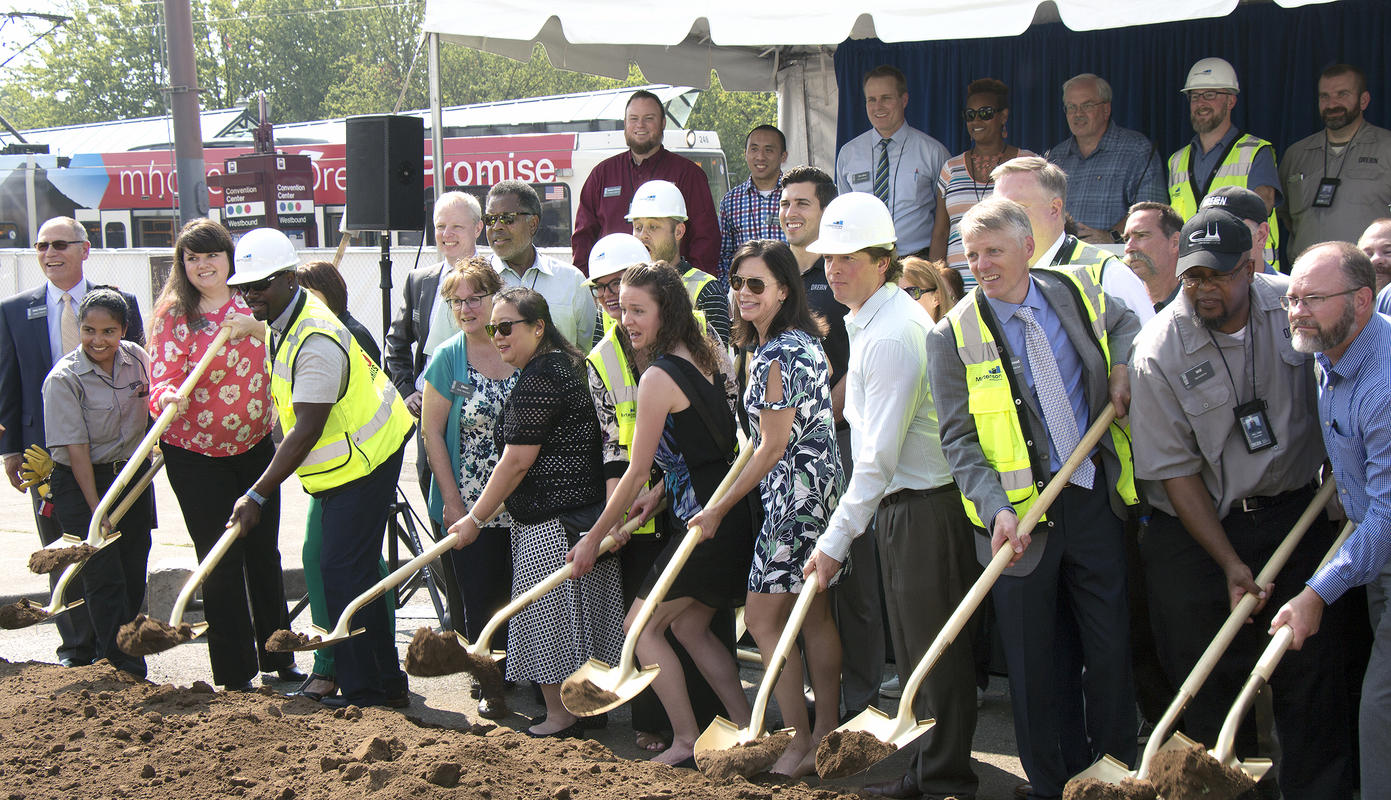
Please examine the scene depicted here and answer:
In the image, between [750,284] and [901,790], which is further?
[750,284]

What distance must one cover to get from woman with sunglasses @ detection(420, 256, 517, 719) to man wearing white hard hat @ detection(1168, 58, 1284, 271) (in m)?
3.32

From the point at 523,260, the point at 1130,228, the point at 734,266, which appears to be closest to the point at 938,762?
the point at 734,266

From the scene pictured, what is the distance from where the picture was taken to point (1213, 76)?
6.19m

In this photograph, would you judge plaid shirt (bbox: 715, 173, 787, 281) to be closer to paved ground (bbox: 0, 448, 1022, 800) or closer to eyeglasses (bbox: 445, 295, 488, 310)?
eyeglasses (bbox: 445, 295, 488, 310)

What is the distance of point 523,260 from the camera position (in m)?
6.07

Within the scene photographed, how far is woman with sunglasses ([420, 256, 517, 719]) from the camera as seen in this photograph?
5.29 metres

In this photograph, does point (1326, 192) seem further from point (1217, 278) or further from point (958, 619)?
point (958, 619)

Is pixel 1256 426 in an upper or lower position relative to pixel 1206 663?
upper

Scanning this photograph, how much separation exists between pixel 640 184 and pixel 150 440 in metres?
2.79

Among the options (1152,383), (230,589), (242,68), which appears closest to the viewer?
(1152,383)

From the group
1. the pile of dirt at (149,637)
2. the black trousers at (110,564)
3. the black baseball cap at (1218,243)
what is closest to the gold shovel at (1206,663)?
the black baseball cap at (1218,243)

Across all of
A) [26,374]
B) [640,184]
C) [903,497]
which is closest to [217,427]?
[26,374]

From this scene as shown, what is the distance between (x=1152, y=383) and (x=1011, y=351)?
414mm

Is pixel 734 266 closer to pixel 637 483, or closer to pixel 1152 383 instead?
pixel 637 483
